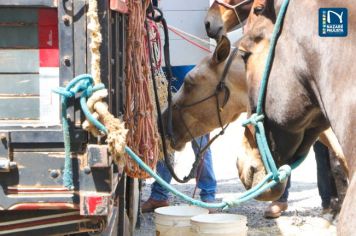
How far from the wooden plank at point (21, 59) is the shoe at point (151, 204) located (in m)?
4.06

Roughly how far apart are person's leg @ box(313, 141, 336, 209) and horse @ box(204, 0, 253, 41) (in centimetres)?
146

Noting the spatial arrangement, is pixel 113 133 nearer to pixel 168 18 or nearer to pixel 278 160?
pixel 278 160

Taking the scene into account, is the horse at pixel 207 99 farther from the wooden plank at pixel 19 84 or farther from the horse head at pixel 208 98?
the wooden plank at pixel 19 84

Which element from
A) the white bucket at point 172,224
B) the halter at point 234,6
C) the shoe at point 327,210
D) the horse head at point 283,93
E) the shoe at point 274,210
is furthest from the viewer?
the halter at point 234,6

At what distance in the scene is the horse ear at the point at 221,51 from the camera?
5.63 meters

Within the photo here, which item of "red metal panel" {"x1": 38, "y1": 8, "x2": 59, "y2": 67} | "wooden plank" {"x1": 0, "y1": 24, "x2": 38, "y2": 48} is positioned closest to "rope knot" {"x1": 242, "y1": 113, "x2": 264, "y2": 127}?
"red metal panel" {"x1": 38, "y1": 8, "x2": 59, "y2": 67}

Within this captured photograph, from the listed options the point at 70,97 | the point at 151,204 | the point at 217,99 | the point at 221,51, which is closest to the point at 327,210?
the point at 217,99

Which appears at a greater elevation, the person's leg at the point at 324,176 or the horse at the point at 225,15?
the horse at the point at 225,15

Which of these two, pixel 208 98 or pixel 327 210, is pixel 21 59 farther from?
pixel 327 210

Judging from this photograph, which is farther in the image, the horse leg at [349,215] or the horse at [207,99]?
the horse at [207,99]

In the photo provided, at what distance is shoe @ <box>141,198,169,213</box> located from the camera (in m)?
6.72

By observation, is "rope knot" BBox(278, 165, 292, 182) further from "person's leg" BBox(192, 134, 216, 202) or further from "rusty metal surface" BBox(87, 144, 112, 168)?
"person's leg" BBox(192, 134, 216, 202)

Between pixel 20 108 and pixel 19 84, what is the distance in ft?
0.32

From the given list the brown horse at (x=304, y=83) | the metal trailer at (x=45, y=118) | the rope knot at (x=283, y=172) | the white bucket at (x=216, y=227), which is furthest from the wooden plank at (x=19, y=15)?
the white bucket at (x=216, y=227)
